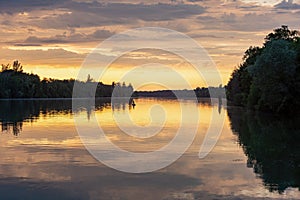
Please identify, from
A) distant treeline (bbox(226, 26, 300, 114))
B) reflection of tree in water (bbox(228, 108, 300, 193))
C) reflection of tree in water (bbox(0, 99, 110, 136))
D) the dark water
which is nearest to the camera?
the dark water

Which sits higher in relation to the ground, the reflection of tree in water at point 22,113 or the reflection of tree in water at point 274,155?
the reflection of tree in water at point 22,113

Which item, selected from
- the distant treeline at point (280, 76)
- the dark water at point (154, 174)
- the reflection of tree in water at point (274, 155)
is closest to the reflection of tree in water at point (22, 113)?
the dark water at point (154, 174)

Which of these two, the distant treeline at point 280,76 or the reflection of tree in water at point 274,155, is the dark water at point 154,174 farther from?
the distant treeline at point 280,76

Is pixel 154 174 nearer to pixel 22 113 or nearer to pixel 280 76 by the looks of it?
pixel 280 76

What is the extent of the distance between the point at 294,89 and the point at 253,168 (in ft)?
132

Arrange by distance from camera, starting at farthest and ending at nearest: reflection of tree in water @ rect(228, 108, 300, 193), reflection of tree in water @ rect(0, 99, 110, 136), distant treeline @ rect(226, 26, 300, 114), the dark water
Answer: distant treeline @ rect(226, 26, 300, 114), reflection of tree in water @ rect(0, 99, 110, 136), reflection of tree in water @ rect(228, 108, 300, 193), the dark water

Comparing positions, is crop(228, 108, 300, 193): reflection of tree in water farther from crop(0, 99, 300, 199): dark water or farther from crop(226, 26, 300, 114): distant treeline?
crop(226, 26, 300, 114): distant treeline

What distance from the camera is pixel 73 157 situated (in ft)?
77.2

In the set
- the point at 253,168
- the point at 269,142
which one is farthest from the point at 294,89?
the point at 253,168

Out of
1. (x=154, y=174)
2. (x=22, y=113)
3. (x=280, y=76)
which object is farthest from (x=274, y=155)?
(x=22, y=113)

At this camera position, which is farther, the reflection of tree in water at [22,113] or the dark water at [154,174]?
the reflection of tree in water at [22,113]

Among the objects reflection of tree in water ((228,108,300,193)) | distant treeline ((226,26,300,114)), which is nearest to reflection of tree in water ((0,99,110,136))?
reflection of tree in water ((228,108,300,193))

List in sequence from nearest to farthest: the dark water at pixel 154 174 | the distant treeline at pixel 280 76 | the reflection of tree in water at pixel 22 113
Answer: the dark water at pixel 154 174, the reflection of tree in water at pixel 22 113, the distant treeline at pixel 280 76

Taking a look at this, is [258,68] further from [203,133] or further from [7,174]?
[7,174]
